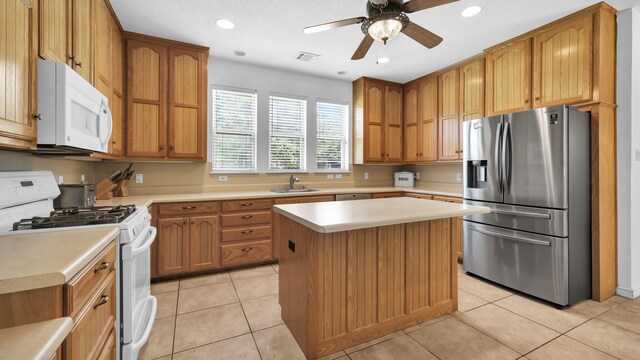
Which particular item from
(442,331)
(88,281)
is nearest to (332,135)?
(442,331)

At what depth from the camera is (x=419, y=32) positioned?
1.95m

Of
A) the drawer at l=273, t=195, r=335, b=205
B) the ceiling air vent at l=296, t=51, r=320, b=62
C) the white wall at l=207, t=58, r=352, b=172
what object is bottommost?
the drawer at l=273, t=195, r=335, b=205

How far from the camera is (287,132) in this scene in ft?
14.1

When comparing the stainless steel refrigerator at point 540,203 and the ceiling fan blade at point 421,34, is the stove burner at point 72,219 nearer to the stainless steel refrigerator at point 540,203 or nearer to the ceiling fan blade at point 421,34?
the ceiling fan blade at point 421,34

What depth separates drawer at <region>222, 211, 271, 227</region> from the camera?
3.30m

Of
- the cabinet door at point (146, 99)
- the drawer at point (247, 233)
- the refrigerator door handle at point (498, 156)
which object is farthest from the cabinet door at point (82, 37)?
the refrigerator door handle at point (498, 156)

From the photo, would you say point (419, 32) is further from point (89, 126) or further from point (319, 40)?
point (89, 126)

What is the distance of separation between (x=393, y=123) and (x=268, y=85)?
85.9 inches

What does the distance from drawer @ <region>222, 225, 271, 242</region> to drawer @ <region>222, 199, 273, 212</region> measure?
0.78 feet

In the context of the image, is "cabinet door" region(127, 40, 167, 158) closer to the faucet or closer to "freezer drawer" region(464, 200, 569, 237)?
the faucet

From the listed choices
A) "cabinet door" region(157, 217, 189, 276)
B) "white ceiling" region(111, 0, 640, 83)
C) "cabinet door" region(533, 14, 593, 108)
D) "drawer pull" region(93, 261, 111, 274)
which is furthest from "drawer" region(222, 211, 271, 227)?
"cabinet door" region(533, 14, 593, 108)

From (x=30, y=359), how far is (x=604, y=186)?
3828 mm

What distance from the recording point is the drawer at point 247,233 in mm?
3305

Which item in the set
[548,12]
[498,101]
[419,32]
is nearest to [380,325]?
[419,32]
